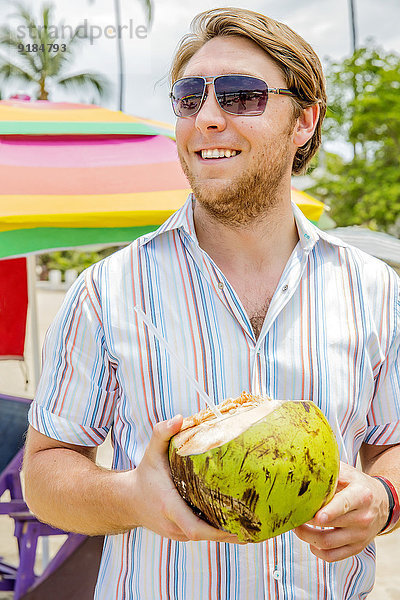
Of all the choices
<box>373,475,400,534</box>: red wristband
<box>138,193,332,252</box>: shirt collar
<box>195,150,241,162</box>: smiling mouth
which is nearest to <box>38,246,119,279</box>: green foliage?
<box>138,193,332,252</box>: shirt collar

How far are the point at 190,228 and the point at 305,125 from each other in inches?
18.8

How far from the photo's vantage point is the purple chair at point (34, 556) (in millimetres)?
2896

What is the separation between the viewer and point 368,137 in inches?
615

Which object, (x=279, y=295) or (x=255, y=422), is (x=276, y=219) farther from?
(x=255, y=422)

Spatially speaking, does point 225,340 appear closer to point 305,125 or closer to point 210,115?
point 210,115

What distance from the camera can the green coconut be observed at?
1165 mm

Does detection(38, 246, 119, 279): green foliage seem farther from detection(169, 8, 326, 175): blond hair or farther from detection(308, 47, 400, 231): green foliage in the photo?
detection(169, 8, 326, 175): blond hair

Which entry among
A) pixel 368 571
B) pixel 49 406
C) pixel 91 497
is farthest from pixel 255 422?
pixel 368 571

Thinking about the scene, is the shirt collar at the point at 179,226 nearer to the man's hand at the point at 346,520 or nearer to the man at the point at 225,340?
the man at the point at 225,340

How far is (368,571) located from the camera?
5.24 ft

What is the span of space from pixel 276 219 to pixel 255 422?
0.67 m

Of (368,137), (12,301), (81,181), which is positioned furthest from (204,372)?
(368,137)

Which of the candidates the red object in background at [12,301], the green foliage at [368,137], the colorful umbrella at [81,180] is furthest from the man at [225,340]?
the green foliage at [368,137]

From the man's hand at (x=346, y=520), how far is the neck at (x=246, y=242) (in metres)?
0.56
